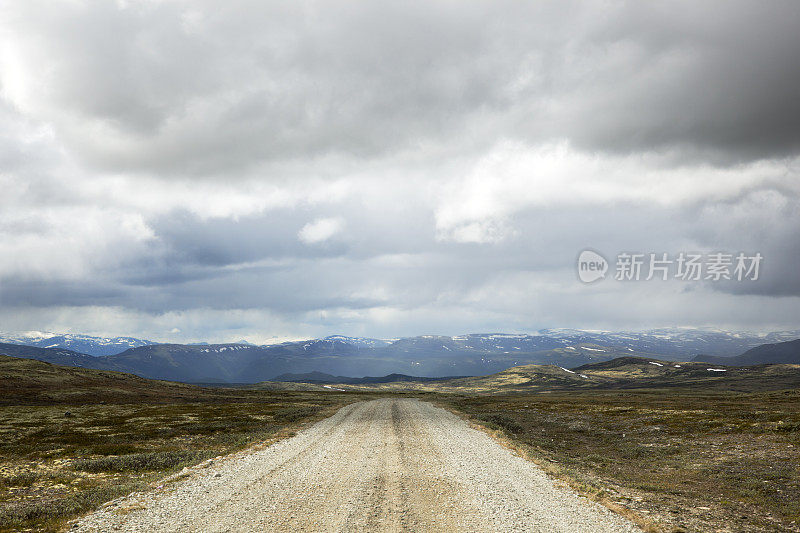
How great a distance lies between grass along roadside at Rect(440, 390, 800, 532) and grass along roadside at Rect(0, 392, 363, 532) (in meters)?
22.9

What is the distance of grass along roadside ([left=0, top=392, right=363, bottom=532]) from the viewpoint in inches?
709

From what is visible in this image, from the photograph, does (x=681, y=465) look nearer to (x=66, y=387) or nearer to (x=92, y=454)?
(x=92, y=454)

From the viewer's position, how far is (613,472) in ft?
80.5

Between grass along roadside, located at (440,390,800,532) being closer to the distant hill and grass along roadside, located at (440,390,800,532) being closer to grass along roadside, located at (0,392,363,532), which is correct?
grass along roadside, located at (0,392,363,532)

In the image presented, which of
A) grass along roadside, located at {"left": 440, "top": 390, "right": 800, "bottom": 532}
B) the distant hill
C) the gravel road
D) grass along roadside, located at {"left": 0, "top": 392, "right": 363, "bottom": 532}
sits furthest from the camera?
the distant hill

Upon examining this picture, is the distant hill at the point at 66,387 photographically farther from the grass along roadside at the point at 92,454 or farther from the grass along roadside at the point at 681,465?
the grass along roadside at the point at 681,465

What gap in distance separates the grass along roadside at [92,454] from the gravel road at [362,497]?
8.01ft

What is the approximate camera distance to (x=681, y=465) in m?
26.4

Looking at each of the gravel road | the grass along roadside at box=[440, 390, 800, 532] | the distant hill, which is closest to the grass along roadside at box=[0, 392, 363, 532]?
the gravel road

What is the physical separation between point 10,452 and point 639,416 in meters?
67.1

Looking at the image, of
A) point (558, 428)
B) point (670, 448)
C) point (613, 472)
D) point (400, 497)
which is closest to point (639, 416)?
point (558, 428)

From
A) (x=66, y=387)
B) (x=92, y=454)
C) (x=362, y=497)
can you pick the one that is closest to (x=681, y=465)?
(x=362, y=497)

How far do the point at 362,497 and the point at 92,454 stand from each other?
88.4ft

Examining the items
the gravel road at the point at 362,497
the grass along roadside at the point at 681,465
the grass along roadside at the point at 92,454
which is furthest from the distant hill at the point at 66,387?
the grass along roadside at the point at 681,465
